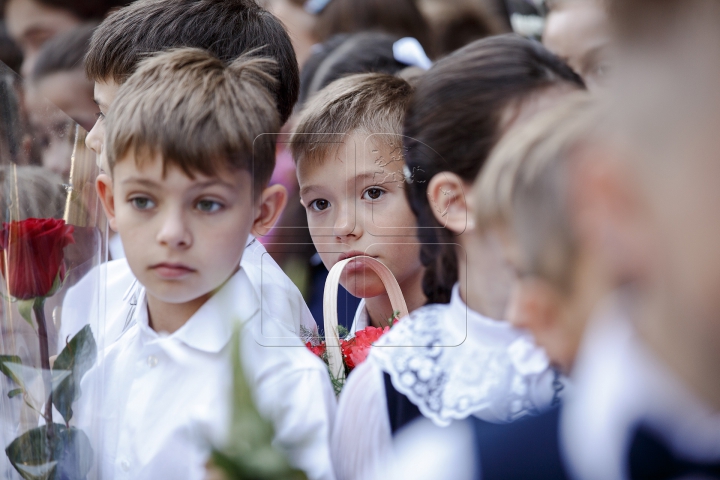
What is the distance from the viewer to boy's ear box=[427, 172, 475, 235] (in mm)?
901

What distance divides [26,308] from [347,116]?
563 mm

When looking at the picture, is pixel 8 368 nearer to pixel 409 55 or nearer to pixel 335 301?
pixel 335 301

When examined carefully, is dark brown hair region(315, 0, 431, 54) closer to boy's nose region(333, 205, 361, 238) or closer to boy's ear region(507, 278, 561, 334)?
boy's nose region(333, 205, 361, 238)

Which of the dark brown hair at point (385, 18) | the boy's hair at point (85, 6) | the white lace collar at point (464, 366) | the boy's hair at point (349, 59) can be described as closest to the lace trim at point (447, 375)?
the white lace collar at point (464, 366)

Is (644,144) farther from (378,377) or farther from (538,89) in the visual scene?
(378,377)

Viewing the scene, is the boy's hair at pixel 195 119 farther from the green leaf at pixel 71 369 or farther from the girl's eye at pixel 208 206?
the green leaf at pixel 71 369

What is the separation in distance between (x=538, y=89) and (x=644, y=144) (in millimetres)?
178

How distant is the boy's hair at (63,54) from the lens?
111 inches

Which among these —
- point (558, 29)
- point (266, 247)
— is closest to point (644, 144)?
point (266, 247)

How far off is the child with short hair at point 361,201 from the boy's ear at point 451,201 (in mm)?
40

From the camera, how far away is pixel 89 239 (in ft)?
3.64

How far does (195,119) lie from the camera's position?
2.96 feet

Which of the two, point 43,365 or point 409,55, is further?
point 409,55

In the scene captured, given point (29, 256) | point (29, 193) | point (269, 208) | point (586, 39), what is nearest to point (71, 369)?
point (29, 256)
